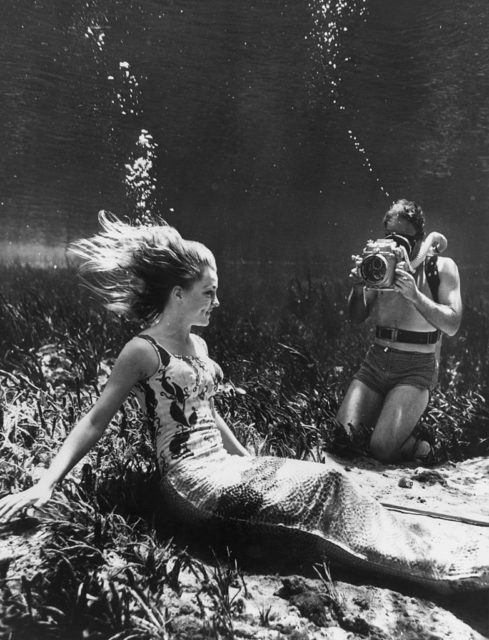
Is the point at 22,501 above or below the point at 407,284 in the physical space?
below

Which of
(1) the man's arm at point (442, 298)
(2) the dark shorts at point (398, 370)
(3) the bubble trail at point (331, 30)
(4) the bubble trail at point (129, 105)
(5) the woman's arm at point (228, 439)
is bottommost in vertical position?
(5) the woman's arm at point (228, 439)

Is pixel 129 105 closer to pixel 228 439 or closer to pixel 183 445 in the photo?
pixel 228 439

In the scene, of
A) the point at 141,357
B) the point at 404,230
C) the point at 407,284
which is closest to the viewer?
the point at 141,357

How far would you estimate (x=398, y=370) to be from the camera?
4.64m

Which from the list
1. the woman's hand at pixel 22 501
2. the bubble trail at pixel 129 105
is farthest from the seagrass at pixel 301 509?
the bubble trail at pixel 129 105

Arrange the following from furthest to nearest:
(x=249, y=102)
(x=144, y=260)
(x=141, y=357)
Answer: (x=249, y=102), (x=144, y=260), (x=141, y=357)

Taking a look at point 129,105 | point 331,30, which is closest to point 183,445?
point 331,30

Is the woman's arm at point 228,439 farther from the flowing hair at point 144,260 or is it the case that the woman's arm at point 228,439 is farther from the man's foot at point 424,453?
the man's foot at point 424,453

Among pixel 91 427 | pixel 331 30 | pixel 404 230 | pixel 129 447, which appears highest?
pixel 331 30

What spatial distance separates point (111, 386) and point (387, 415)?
2.74m

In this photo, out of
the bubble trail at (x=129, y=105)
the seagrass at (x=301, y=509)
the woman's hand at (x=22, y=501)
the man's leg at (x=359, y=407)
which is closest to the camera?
the woman's hand at (x=22, y=501)

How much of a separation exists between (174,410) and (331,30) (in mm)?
13393

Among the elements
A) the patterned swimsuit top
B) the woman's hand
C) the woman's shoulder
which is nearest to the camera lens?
the patterned swimsuit top

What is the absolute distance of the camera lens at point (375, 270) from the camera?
13.4ft
